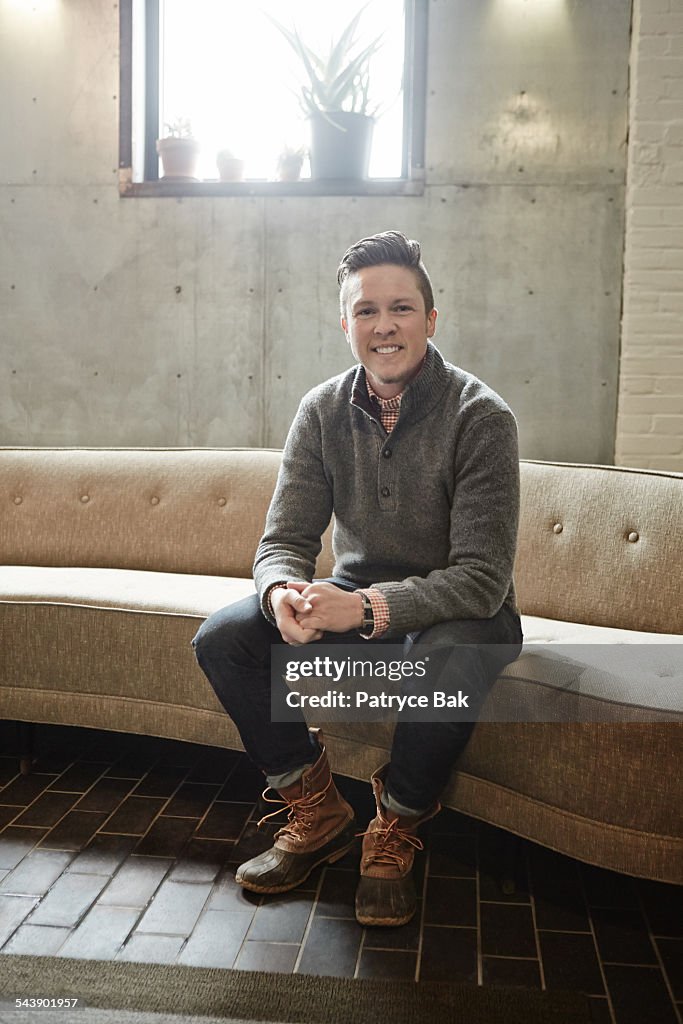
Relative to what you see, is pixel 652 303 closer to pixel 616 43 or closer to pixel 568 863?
pixel 616 43

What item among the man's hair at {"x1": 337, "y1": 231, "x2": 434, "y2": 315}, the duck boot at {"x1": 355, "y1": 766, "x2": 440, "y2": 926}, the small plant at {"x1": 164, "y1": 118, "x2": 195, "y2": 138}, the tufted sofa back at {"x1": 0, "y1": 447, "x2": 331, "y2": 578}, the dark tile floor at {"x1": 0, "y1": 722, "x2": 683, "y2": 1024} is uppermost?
the small plant at {"x1": 164, "y1": 118, "x2": 195, "y2": 138}

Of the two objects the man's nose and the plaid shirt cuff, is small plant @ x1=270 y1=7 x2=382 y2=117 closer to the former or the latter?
the man's nose

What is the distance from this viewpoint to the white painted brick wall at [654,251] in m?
3.03

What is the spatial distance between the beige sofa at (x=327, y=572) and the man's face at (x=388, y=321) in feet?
2.14

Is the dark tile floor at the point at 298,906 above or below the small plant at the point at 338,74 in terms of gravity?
below

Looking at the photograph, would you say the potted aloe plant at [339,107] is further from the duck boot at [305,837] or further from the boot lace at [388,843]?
the boot lace at [388,843]

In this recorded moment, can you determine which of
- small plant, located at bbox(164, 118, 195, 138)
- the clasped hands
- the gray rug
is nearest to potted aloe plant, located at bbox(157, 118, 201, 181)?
small plant, located at bbox(164, 118, 195, 138)

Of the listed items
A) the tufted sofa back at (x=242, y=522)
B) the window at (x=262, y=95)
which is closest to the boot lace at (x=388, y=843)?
the tufted sofa back at (x=242, y=522)

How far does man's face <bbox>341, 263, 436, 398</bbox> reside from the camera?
192 cm

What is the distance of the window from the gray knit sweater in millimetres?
1569

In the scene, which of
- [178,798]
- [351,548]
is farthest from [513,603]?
[178,798]

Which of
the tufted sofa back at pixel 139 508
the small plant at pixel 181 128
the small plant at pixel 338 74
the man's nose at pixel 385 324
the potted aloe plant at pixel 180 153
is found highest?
the small plant at pixel 338 74

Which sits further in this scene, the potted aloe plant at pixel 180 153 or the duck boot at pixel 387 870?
the potted aloe plant at pixel 180 153

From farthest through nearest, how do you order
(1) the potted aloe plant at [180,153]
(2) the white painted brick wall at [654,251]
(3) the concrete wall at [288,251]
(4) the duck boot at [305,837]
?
(1) the potted aloe plant at [180,153] < (3) the concrete wall at [288,251] < (2) the white painted brick wall at [654,251] < (4) the duck boot at [305,837]
